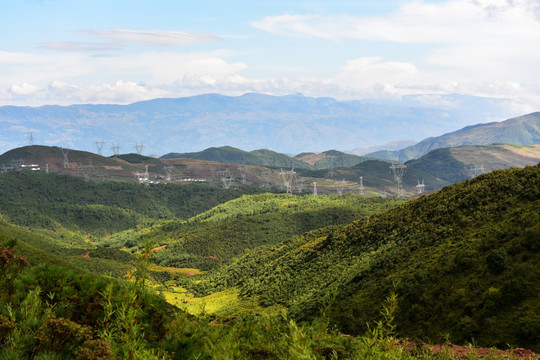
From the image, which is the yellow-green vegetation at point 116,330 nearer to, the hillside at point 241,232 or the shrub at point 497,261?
the shrub at point 497,261

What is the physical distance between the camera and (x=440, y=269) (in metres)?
52.5

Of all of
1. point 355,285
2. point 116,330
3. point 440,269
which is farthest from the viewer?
point 355,285

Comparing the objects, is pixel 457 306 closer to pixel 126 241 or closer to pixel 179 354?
pixel 179 354

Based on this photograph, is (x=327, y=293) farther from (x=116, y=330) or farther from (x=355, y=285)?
(x=116, y=330)

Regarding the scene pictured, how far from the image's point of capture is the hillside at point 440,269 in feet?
134

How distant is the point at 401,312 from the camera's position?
159 feet

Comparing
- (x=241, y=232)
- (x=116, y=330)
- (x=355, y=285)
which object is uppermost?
(x=116, y=330)

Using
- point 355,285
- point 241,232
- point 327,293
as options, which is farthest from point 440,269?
point 241,232

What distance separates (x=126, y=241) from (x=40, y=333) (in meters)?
173

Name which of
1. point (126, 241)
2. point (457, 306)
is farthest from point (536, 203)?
point (126, 241)

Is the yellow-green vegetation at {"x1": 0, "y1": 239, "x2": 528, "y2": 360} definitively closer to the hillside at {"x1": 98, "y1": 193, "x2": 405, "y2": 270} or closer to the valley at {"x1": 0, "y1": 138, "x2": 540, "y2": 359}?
the valley at {"x1": 0, "y1": 138, "x2": 540, "y2": 359}

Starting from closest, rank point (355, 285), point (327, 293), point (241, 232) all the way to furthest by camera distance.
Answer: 1. point (355, 285)
2. point (327, 293)
3. point (241, 232)

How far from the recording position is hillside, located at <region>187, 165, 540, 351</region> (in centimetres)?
4097

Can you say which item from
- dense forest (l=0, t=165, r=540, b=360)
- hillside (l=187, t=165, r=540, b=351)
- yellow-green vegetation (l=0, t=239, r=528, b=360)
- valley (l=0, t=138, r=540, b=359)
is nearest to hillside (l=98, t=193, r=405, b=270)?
dense forest (l=0, t=165, r=540, b=360)
